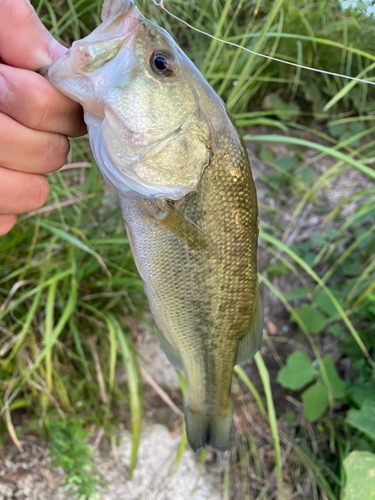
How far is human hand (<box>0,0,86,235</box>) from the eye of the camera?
1.98 ft

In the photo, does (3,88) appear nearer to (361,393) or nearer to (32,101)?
(32,101)

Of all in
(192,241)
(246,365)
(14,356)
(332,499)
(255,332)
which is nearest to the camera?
(192,241)

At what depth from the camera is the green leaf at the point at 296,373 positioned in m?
1.56

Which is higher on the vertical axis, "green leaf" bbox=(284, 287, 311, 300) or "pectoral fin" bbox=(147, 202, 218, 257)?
"pectoral fin" bbox=(147, 202, 218, 257)

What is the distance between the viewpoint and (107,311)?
1.46m

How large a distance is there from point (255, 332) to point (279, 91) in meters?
1.74

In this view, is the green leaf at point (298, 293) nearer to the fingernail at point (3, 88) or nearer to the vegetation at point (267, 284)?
the vegetation at point (267, 284)

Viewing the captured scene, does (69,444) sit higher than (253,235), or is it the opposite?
(253,235)

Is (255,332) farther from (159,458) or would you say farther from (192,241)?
(159,458)

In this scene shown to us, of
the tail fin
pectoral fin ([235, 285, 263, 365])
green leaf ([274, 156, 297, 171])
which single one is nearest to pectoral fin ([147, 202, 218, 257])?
pectoral fin ([235, 285, 263, 365])

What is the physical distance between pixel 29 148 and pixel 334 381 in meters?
1.60

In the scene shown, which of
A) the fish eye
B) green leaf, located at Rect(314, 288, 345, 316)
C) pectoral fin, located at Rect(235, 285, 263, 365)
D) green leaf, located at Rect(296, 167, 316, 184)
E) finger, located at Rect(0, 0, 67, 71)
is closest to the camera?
finger, located at Rect(0, 0, 67, 71)

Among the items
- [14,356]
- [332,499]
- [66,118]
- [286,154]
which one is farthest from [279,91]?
[332,499]

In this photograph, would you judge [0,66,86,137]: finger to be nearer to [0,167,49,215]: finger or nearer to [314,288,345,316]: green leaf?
[0,167,49,215]: finger
